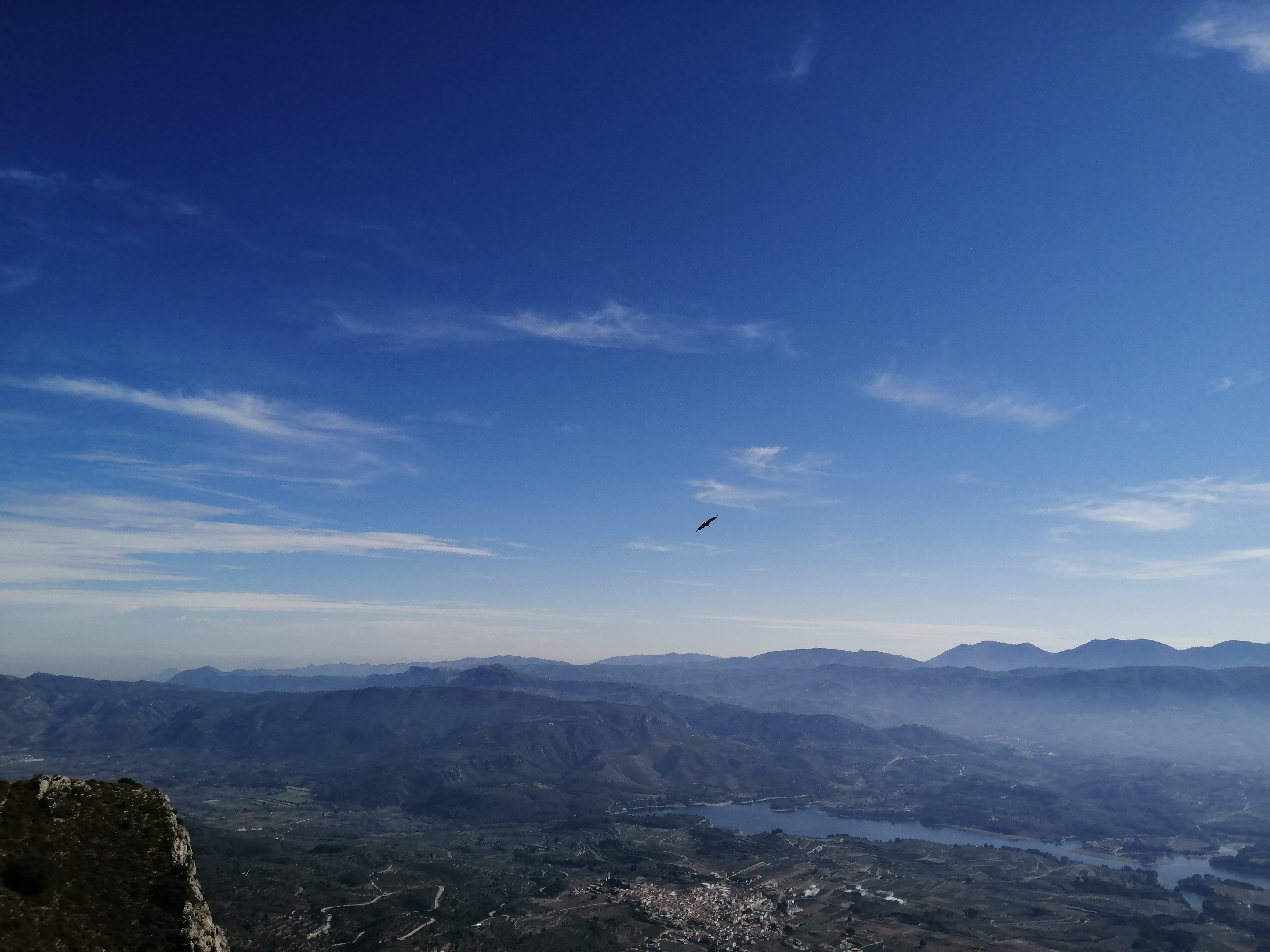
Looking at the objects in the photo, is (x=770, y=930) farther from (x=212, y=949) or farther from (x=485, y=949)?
(x=212, y=949)

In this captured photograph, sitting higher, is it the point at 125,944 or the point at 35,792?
the point at 35,792

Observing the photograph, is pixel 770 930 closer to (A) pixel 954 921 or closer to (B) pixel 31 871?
(A) pixel 954 921

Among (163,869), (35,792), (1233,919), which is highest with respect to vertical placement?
(35,792)

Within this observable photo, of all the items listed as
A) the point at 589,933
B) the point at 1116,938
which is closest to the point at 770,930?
the point at 589,933

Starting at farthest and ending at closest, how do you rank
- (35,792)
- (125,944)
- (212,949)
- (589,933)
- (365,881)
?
1. (365,881)
2. (589,933)
3. (35,792)
4. (212,949)
5. (125,944)

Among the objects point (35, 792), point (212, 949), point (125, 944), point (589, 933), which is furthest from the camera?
point (589, 933)

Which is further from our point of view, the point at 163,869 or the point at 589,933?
the point at 589,933
